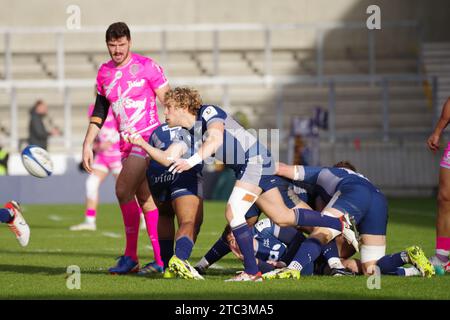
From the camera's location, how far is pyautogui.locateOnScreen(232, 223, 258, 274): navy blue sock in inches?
339

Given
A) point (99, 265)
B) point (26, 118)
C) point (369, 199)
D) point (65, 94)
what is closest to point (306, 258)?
point (369, 199)

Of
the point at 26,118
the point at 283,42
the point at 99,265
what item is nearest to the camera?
the point at 99,265

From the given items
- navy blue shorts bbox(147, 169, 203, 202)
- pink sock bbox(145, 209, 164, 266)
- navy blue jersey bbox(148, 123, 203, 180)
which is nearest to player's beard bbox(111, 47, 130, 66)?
navy blue jersey bbox(148, 123, 203, 180)

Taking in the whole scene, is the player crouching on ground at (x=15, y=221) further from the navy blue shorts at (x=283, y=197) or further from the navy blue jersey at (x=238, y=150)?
the navy blue jersey at (x=238, y=150)

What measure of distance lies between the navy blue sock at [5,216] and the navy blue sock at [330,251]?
2.93 metres

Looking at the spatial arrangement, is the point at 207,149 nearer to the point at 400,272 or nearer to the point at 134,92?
the point at 134,92

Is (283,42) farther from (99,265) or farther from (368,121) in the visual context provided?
(99,265)

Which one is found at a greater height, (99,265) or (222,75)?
(222,75)

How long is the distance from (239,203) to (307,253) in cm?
74

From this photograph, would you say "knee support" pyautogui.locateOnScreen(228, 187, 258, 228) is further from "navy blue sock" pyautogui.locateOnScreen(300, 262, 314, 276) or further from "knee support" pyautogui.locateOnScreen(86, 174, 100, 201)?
"knee support" pyautogui.locateOnScreen(86, 174, 100, 201)

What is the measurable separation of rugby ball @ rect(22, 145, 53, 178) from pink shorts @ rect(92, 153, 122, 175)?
5.56m

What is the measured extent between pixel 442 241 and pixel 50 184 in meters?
15.7

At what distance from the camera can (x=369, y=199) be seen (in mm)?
9117

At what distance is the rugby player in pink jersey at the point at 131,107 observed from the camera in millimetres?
9766
